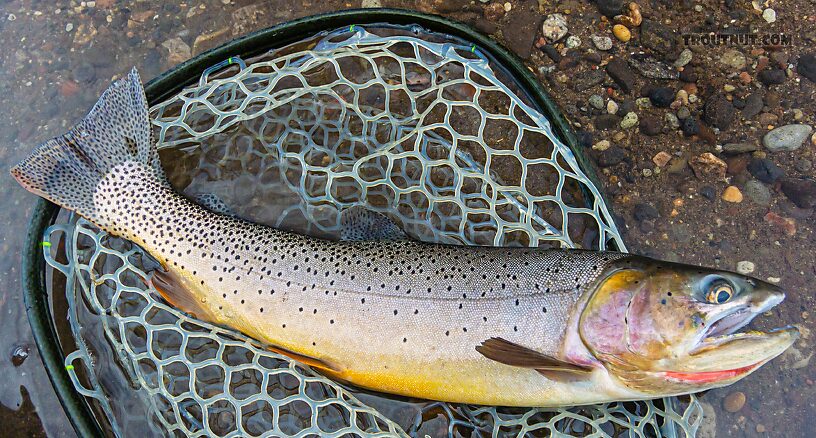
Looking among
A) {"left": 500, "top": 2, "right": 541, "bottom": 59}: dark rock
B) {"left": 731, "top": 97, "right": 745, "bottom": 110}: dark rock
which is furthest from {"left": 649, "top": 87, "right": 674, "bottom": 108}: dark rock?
{"left": 500, "top": 2, "right": 541, "bottom": 59}: dark rock

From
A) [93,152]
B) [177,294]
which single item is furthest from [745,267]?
[93,152]

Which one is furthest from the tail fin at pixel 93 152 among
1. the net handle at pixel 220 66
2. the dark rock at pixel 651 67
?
the dark rock at pixel 651 67

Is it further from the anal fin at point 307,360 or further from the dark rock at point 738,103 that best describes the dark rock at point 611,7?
the anal fin at point 307,360

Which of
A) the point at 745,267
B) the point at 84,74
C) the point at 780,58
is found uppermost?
the point at 780,58

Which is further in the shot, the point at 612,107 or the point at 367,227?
the point at 612,107

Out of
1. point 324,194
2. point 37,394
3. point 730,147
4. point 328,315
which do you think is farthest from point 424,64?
point 37,394

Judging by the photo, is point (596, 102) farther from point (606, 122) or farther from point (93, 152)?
point (93, 152)

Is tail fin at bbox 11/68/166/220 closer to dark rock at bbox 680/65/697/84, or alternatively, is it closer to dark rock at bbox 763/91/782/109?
dark rock at bbox 680/65/697/84
